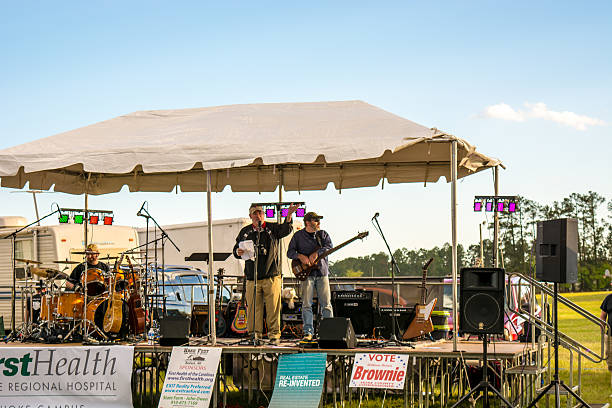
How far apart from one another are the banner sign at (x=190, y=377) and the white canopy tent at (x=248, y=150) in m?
1.02

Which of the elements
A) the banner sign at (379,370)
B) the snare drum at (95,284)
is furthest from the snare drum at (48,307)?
the banner sign at (379,370)

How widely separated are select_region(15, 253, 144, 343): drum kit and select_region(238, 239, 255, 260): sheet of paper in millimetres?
1954

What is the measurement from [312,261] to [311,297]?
1.62ft

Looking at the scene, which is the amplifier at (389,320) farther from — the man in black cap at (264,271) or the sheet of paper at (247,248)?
the sheet of paper at (247,248)

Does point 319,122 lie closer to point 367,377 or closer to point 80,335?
point 367,377

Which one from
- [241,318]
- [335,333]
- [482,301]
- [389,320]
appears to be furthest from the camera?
[241,318]

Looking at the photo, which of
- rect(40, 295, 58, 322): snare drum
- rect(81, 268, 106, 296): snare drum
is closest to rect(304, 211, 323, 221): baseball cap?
rect(81, 268, 106, 296): snare drum

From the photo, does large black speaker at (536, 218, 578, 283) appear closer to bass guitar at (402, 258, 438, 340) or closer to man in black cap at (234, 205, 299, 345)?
bass guitar at (402, 258, 438, 340)

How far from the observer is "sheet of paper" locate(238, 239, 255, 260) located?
35.4ft

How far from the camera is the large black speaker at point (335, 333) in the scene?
31.7 feet

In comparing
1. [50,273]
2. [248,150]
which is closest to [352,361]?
[248,150]

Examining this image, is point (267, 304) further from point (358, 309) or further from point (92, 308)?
point (92, 308)

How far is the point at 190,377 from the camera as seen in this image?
32.1 feet

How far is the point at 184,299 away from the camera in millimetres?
17828
